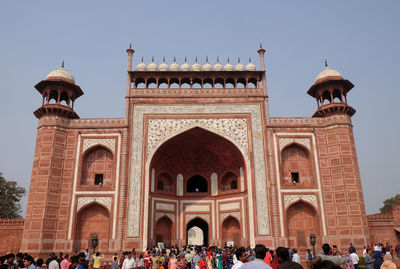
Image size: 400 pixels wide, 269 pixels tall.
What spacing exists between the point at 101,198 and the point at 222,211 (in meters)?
7.19

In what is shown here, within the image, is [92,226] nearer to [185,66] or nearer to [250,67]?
[185,66]

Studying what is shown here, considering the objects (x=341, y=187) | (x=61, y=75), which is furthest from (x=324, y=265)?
(x=61, y=75)

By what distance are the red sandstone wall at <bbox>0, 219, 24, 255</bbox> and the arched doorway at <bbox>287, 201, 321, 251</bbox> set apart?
14460 mm

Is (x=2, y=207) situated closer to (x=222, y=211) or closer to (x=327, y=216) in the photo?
(x=222, y=211)

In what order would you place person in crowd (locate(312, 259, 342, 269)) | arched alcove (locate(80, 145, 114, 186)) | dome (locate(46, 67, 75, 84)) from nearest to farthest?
person in crowd (locate(312, 259, 342, 269)), arched alcove (locate(80, 145, 114, 186)), dome (locate(46, 67, 75, 84))

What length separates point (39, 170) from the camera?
55.8 feet

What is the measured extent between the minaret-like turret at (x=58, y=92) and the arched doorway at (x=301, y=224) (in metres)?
13.3

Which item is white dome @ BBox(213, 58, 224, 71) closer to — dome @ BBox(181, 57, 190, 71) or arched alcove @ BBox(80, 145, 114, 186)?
dome @ BBox(181, 57, 190, 71)

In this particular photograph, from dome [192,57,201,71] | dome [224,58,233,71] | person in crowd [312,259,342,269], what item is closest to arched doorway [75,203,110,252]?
dome [192,57,201,71]

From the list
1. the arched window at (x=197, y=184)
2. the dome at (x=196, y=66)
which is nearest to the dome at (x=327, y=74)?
the dome at (x=196, y=66)

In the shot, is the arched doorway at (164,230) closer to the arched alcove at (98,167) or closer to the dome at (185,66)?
the arched alcove at (98,167)

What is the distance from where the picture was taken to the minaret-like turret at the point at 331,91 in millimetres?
18406

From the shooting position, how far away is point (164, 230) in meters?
19.6

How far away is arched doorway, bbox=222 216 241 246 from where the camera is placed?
63.6ft
